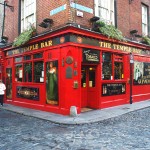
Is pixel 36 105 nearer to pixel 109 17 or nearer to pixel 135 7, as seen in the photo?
pixel 109 17

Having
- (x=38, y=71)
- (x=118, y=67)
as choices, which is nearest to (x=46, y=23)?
(x=38, y=71)

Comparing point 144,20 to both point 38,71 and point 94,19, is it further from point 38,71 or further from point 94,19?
point 38,71

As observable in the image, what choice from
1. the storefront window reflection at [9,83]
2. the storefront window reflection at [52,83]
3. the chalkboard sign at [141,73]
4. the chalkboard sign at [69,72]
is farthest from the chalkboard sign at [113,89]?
the storefront window reflection at [9,83]

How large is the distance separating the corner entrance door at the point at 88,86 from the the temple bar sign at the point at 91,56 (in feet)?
2.33

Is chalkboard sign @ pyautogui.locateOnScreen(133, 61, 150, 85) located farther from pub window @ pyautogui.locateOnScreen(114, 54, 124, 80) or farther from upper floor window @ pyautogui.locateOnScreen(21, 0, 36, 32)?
upper floor window @ pyautogui.locateOnScreen(21, 0, 36, 32)

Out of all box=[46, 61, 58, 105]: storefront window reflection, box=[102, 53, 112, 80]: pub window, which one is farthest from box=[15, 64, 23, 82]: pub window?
box=[102, 53, 112, 80]: pub window

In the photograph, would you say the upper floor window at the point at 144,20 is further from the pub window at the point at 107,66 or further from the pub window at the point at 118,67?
the pub window at the point at 107,66

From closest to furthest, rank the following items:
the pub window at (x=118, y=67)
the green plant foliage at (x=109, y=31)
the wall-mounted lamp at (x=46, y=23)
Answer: the wall-mounted lamp at (x=46, y=23) → the green plant foliage at (x=109, y=31) → the pub window at (x=118, y=67)

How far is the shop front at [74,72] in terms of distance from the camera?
1072cm

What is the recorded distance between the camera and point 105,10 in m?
13.1

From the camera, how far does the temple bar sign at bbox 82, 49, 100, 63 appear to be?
439 inches

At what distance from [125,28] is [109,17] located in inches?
61.6

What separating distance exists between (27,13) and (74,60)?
517 centimetres

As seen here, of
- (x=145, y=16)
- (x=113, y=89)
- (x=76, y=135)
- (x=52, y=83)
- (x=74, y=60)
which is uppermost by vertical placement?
(x=145, y=16)
